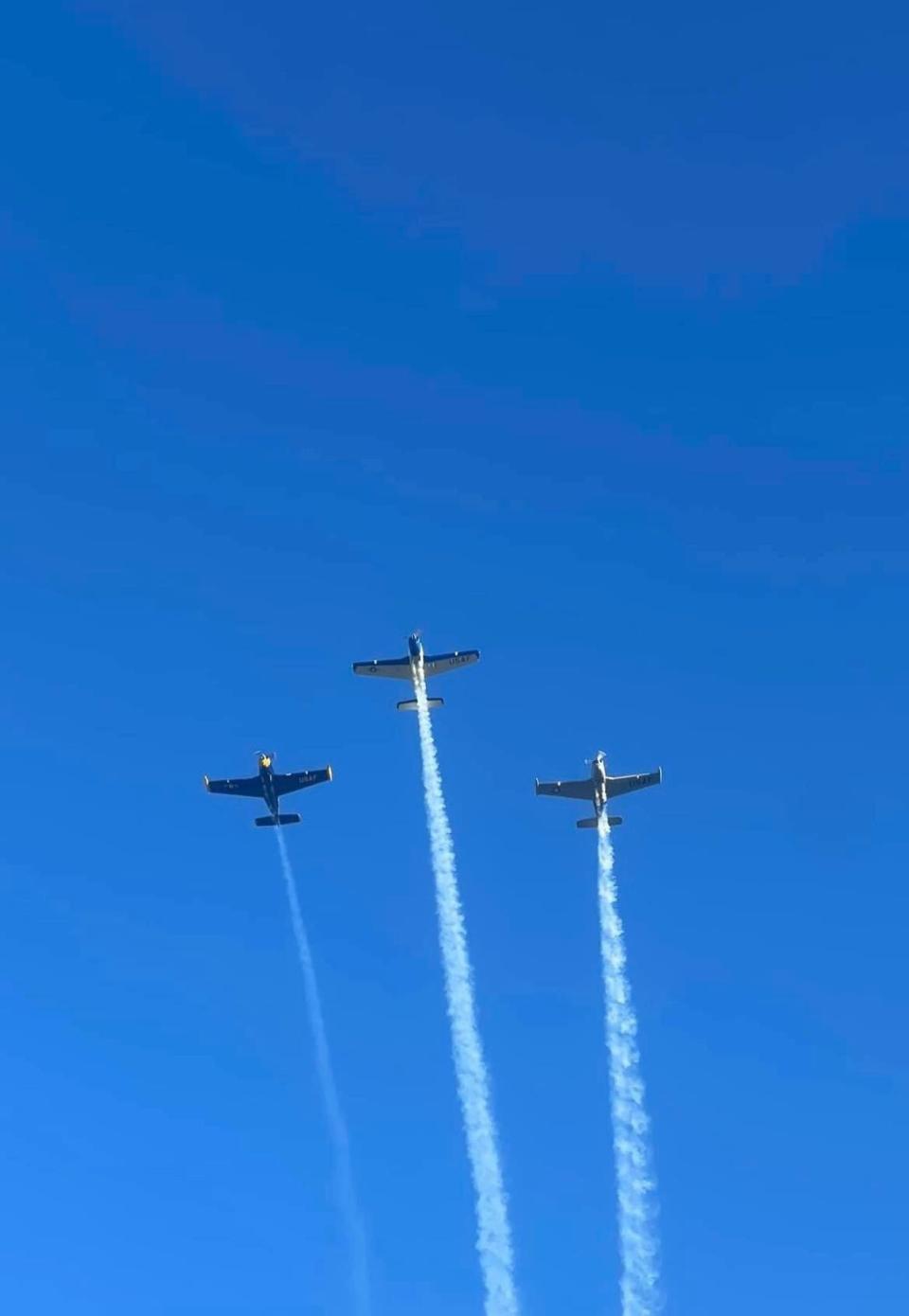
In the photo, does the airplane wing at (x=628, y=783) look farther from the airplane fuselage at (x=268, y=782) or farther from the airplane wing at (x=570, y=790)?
the airplane fuselage at (x=268, y=782)

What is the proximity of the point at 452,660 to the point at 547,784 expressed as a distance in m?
13.4

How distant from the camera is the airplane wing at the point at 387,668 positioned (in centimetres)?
15938

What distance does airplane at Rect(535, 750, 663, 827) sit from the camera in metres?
155

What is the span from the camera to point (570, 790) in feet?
516

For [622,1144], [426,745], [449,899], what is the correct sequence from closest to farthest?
[622,1144] → [449,899] → [426,745]

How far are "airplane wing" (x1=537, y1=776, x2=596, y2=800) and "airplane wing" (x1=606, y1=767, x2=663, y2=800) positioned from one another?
63.6 inches

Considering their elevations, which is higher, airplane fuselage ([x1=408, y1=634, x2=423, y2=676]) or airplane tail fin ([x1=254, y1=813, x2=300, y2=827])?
airplane fuselage ([x1=408, y1=634, x2=423, y2=676])

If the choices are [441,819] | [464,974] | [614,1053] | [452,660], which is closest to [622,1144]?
[614,1053]

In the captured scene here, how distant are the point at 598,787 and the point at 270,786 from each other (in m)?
28.2

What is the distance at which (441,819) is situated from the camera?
147000 millimetres

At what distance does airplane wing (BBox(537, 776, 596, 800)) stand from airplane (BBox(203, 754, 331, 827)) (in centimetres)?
1895

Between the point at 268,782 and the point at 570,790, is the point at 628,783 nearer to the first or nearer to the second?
the point at 570,790

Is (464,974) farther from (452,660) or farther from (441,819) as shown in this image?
(452,660)

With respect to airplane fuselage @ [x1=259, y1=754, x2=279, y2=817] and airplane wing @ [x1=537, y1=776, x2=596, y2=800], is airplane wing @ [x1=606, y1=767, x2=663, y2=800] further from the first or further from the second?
airplane fuselage @ [x1=259, y1=754, x2=279, y2=817]
